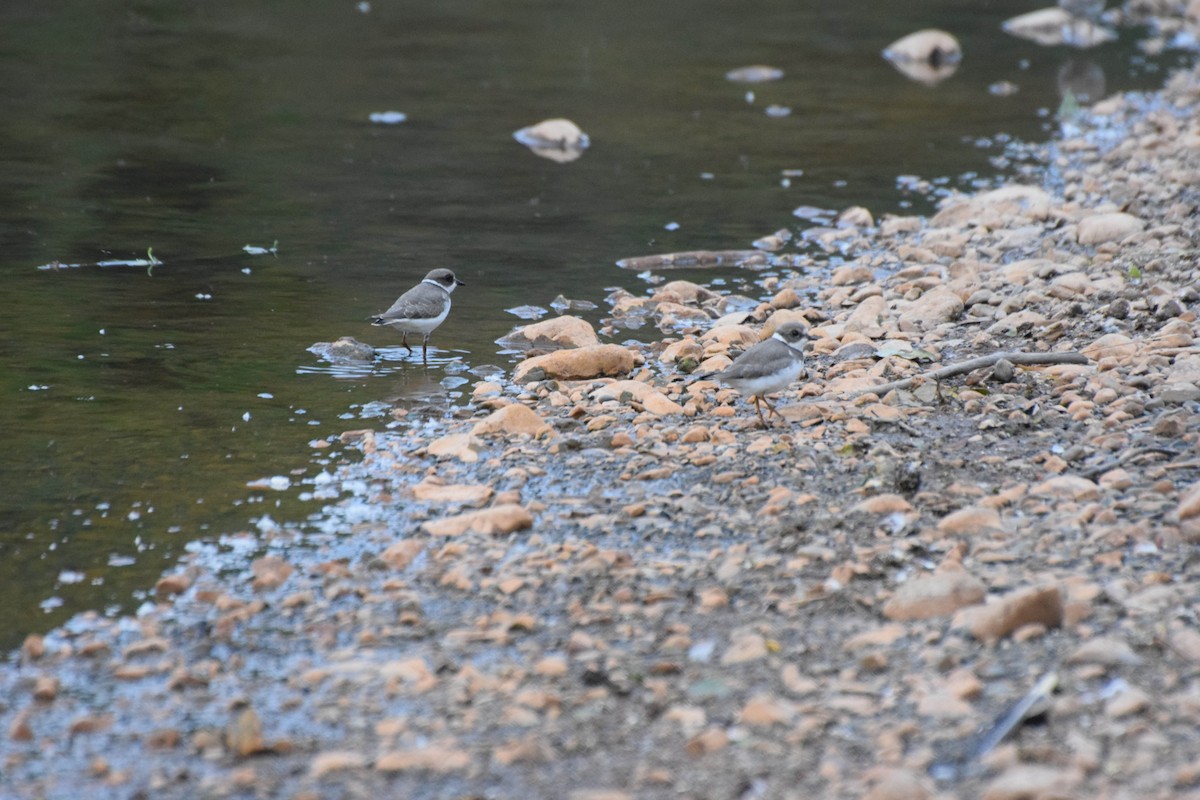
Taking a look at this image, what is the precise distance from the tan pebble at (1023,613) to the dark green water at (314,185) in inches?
157

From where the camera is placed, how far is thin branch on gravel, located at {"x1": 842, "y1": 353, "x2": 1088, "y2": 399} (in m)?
8.55

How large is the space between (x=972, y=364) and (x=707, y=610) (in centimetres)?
356

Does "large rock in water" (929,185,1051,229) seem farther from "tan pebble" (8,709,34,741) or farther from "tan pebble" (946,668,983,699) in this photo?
"tan pebble" (8,709,34,741)

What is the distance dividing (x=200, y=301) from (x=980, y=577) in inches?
331

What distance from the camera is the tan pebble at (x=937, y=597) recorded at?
5656 millimetres

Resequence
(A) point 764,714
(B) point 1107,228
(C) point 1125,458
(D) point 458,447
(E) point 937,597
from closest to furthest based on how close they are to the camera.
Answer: (A) point 764,714, (E) point 937,597, (C) point 1125,458, (D) point 458,447, (B) point 1107,228

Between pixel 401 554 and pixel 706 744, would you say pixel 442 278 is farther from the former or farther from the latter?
pixel 706 744

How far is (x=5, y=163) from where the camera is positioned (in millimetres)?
16750

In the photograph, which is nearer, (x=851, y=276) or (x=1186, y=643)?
(x=1186, y=643)

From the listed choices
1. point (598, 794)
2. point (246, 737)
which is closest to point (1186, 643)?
point (598, 794)

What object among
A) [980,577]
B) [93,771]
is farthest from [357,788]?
[980,577]

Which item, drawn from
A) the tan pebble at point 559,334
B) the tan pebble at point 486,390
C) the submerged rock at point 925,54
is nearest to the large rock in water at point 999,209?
the tan pebble at point 559,334

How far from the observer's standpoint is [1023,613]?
533 cm

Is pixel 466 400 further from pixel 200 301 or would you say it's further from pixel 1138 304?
pixel 1138 304
